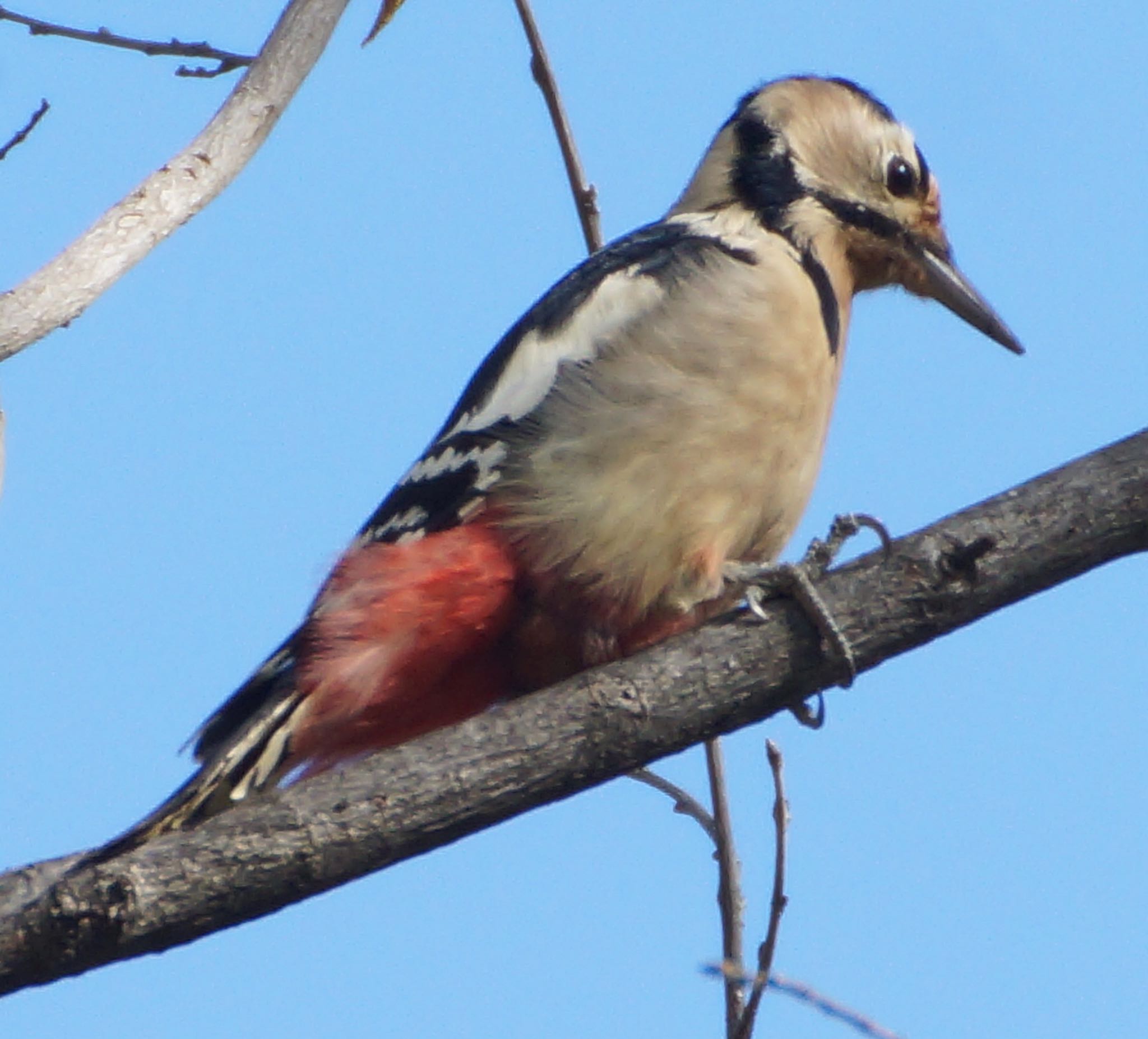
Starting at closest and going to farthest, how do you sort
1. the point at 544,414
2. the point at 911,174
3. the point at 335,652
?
the point at 335,652 → the point at 544,414 → the point at 911,174

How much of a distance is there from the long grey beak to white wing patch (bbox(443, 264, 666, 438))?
1.01 m

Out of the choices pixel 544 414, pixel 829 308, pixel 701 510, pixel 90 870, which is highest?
pixel 829 308

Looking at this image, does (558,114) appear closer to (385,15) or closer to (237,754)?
(385,15)

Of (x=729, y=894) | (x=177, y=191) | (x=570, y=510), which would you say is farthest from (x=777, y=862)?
(x=177, y=191)

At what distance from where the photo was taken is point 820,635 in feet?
9.21

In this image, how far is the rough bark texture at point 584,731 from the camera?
8.39 ft

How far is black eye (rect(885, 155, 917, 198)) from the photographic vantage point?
4402 millimetres

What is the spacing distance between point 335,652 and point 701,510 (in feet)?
2.71

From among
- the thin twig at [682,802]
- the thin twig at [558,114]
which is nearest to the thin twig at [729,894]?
the thin twig at [682,802]

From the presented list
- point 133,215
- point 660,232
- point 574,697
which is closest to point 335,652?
point 574,697

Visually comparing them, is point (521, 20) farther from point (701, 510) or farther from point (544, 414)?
point (701, 510)

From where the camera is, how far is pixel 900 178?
4.42 metres

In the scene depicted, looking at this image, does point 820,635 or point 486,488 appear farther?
point 486,488

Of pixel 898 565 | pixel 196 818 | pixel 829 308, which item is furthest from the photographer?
pixel 829 308
